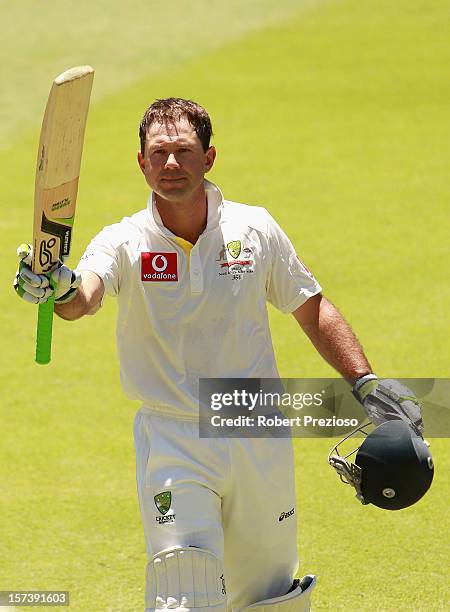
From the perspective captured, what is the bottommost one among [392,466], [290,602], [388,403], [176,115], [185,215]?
[290,602]

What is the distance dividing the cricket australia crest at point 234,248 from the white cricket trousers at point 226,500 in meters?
0.64

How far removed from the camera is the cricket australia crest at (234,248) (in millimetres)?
4672

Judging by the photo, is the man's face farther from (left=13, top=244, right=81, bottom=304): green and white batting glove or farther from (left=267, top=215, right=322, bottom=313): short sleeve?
(left=13, top=244, right=81, bottom=304): green and white batting glove

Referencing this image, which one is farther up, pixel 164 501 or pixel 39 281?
pixel 39 281

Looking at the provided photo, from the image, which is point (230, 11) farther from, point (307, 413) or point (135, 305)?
point (135, 305)

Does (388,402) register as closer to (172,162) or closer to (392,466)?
(392,466)

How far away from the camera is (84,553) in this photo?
246 inches

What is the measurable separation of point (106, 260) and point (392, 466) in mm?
1257

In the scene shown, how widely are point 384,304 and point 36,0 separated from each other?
9000mm

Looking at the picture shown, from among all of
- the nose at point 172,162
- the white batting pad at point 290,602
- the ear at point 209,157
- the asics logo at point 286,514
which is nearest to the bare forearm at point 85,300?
the nose at point 172,162

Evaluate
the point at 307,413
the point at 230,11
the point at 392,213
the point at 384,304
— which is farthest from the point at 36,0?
the point at 307,413

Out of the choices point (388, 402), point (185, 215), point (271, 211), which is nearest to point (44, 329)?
point (185, 215)

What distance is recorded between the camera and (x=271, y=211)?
10859mm

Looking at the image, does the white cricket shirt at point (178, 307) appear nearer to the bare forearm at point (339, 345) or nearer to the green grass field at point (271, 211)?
the bare forearm at point (339, 345)
